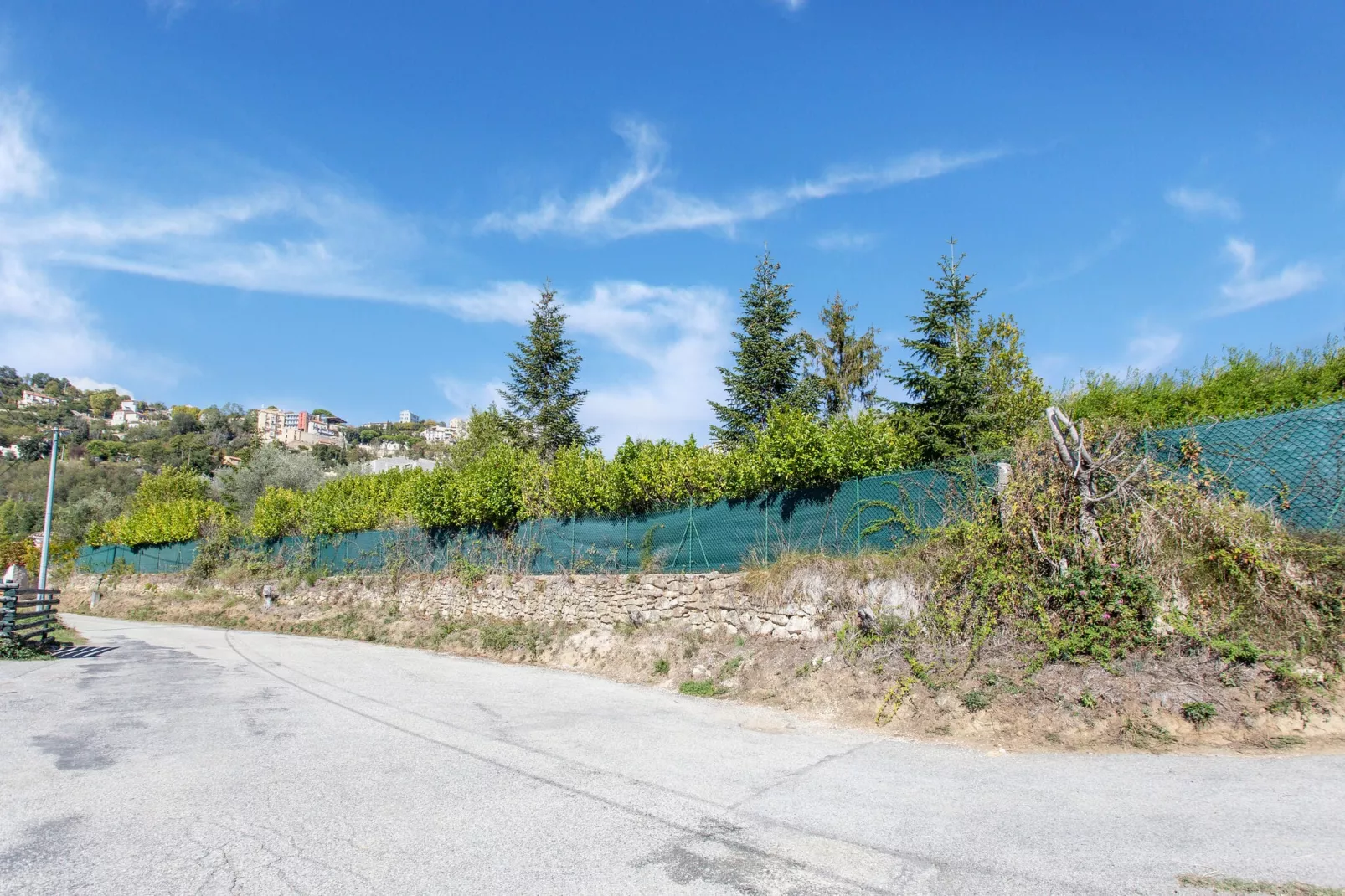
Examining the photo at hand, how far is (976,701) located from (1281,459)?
14.7ft

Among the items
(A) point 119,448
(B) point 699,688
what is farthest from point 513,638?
(A) point 119,448

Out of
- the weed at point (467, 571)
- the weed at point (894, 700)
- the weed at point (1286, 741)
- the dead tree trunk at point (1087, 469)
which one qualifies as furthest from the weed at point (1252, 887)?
the weed at point (467, 571)

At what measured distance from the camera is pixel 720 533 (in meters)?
13.6

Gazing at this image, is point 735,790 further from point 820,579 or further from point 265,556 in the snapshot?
point 265,556

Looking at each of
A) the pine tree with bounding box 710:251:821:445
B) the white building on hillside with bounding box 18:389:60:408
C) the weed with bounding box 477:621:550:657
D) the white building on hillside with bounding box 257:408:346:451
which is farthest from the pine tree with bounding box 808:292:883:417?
the white building on hillside with bounding box 18:389:60:408

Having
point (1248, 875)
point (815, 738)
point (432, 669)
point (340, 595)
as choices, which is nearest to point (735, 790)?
point (815, 738)

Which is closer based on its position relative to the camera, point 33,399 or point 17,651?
point 17,651

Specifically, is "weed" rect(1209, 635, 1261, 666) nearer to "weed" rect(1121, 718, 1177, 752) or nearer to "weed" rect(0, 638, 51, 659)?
"weed" rect(1121, 718, 1177, 752)

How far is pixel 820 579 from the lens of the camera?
11266 millimetres

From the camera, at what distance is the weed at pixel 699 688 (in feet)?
36.4

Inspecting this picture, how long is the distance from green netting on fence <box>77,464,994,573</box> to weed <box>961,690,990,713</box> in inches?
107

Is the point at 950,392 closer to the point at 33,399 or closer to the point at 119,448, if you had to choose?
the point at 119,448

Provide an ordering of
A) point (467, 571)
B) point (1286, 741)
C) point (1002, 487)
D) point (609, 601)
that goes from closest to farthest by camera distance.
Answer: point (1286, 741)
point (1002, 487)
point (609, 601)
point (467, 571)

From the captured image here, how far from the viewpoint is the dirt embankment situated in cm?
705
